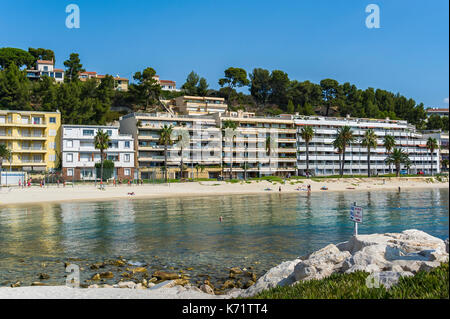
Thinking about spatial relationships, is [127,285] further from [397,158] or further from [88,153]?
[397,158]

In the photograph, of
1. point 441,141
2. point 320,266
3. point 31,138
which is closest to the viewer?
point 320,266

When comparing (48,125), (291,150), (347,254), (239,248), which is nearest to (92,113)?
(48,125)

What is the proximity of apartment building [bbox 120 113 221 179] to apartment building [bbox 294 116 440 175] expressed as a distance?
27057 mm

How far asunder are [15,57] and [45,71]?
9584mm

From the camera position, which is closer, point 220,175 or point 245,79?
point 220,175

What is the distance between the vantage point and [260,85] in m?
153

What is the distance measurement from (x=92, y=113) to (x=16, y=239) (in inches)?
3092

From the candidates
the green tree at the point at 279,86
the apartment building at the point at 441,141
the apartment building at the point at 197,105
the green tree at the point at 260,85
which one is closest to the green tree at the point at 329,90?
the green tree at the point at 279,86

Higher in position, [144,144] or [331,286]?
[144,144]

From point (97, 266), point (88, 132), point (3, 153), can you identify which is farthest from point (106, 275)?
point (88, 132)

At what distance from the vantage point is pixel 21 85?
101 m

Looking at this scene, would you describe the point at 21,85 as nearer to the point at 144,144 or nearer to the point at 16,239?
the point at 144,144

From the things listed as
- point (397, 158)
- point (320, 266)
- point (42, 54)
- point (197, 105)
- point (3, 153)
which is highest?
point (42, 54)

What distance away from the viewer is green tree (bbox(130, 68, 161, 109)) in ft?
407
